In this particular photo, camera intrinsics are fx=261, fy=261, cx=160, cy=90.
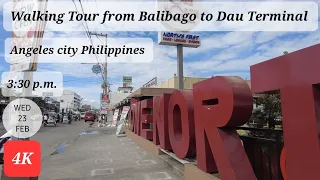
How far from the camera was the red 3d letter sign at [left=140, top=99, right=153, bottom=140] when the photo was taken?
34.9 ft

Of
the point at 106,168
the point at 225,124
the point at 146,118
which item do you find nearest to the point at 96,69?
the point at 146,118

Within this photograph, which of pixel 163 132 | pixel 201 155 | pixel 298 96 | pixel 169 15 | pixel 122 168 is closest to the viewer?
pixel 298 96

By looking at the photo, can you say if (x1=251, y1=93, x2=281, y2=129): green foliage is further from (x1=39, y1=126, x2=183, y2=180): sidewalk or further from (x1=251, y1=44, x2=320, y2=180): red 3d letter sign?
(x1=251, y1=44, x2=320, y2=180): red 3d letter sign

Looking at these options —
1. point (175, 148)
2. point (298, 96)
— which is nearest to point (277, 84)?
point (298, 96)

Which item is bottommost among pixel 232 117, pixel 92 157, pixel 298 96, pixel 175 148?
pixel 92 157

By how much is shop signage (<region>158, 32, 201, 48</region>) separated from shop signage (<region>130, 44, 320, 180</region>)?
40.2ft

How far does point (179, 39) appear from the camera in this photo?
18953mm

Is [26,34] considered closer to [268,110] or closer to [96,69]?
[268,110]

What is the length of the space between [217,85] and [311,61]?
1.80 m

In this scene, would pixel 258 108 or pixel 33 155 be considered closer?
pixel 33 155

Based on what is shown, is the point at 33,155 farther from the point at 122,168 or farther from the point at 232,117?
the point at 122,168

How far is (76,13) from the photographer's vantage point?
28.2 feet

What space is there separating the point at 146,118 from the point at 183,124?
5.11m

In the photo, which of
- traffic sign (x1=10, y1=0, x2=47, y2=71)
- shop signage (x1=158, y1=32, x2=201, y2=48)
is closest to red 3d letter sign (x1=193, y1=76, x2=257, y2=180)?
traffic sign (x1=10, y1=0, x2=47, y2=71)
